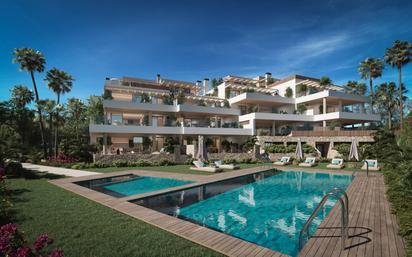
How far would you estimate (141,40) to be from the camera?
53.4 feet

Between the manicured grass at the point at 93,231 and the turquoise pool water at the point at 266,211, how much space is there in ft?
7.19

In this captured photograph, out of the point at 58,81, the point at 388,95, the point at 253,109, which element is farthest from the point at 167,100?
the point at 388,95

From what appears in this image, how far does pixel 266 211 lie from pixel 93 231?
6.18 metres

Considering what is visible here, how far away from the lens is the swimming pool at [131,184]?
11716 millimetres

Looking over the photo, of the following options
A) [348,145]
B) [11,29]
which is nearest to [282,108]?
[348,145]

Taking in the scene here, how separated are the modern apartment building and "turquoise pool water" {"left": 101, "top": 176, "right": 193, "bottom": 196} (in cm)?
1139

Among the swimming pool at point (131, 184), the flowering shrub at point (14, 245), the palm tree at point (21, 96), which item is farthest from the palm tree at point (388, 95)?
the palm tree at point (21, 96)

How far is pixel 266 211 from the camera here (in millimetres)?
8672

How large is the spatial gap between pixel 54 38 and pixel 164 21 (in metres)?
8.47

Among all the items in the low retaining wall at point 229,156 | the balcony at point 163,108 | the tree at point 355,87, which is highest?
the tree at point 355,87

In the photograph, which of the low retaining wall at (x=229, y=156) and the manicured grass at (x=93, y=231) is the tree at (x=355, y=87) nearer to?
the low retaining wall at (x=229, y=156)

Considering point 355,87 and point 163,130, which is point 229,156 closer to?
point 163,130

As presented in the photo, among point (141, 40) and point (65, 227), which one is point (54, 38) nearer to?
point (141, 40)

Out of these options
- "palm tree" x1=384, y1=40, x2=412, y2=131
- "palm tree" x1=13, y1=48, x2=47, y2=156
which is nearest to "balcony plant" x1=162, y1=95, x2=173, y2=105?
"palm tree" x1=13, y1=48, x2=47, y2=156
